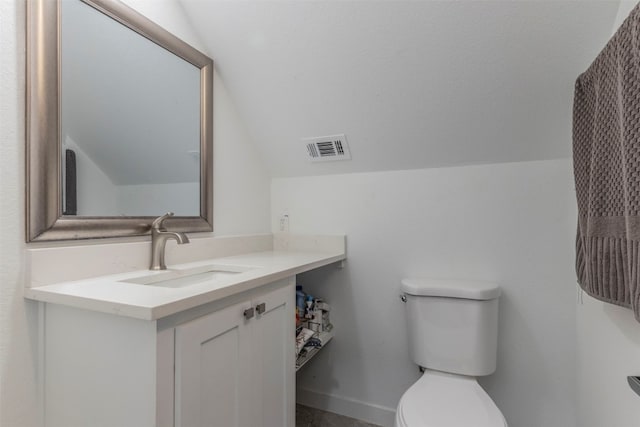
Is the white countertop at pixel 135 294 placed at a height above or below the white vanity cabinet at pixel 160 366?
above

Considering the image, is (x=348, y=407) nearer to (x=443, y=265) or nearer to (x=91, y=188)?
(x=443, y=265)

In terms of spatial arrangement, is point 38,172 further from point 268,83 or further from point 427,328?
point 427,328

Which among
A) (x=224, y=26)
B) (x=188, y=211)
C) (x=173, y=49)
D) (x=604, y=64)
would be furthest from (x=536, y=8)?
(x=188, y=211)

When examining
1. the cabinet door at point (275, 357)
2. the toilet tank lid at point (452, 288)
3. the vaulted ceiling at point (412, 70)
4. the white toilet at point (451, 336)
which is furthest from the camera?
the toilet tank lid at point (452, 288)

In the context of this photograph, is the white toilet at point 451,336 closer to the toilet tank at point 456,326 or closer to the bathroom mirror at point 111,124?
the toilet tank at point 456,326

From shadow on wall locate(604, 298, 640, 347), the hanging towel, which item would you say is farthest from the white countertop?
shadow on wall locate(604, 298, 640, 347)

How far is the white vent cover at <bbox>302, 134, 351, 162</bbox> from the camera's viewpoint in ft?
5.59

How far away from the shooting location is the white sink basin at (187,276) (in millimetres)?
1080

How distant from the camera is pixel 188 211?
4.68 feet

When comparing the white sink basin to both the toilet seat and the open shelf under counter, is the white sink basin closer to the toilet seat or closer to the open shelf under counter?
the open shelf under counter

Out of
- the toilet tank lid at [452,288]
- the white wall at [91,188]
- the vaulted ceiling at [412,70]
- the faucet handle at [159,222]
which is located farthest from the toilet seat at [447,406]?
the white wall at [91,188]

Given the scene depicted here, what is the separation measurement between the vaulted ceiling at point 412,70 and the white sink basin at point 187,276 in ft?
2.70

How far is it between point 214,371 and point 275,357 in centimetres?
32

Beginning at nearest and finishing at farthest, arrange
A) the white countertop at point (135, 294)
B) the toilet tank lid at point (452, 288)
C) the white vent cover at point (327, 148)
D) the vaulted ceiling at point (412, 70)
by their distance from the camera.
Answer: the white countertop at point (135, 294) < the vaulted ceiling at point (412, 70) < the toilet tank lid at point (452, 288) < the white vent cover at point (327, 148)
